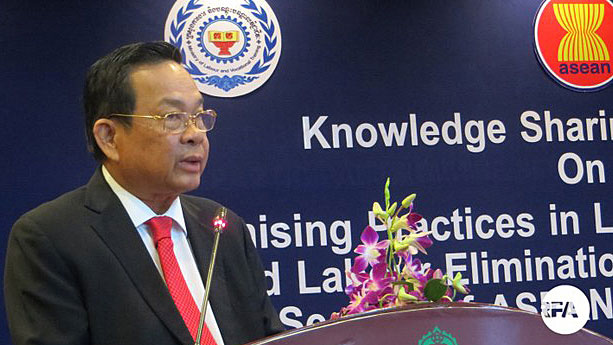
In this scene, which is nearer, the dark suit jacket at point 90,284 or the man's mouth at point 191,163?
the dark suit jacket at point 90,284

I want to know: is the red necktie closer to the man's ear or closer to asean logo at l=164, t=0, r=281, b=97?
the man's ear

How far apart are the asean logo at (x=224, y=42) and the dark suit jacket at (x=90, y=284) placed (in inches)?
64.8

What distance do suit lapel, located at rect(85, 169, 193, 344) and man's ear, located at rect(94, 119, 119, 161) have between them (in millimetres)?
89

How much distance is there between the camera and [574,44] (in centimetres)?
363

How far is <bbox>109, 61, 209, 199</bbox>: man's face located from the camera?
1.67 m

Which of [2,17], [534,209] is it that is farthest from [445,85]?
[2,17]

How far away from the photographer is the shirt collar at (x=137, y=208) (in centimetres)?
171

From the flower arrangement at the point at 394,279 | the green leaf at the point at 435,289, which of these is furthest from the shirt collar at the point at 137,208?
the green leaf at the point at 435,289

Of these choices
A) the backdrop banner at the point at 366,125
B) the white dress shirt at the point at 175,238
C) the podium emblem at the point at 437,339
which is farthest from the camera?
the backdrop banner at the point at 366,125

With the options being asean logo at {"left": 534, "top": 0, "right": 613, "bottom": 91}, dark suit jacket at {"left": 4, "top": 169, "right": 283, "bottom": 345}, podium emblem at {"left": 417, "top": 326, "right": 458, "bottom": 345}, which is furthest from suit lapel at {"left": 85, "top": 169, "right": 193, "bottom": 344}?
asean logo at {"left": 534, "top": 0, "right": 613, "bottom": 91}

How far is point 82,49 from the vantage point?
10.7 feet

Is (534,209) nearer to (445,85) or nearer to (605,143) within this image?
(605,143)

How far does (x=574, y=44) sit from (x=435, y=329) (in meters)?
2.99

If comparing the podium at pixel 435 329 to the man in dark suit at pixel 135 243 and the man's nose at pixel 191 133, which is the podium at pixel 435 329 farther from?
the man's nose at pixel 191 133
